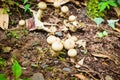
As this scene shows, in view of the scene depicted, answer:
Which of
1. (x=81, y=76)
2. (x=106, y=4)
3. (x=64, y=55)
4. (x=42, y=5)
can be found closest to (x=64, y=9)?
(x=42, y=5)

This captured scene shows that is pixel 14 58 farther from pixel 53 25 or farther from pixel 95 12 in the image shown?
pixel 95 12

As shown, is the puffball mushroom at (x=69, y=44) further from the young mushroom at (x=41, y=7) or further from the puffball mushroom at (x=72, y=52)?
the young mushroom at (x=41, y=7)

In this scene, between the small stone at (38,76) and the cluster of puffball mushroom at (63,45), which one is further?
the cluster of puffball mushroom at (63,45)

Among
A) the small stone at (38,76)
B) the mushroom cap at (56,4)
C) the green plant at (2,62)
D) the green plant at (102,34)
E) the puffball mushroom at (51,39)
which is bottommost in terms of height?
the small stone at (38,76)

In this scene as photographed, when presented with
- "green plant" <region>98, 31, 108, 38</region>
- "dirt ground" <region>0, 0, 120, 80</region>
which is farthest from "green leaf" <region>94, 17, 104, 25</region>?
"green plant" <region>98, 31, 108, 38</region>

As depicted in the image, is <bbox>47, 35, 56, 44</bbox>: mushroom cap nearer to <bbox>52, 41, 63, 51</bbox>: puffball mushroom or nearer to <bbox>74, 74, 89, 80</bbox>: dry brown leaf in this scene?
<bbox>52, 41, 63, 51</bbox>: puffball mushroom

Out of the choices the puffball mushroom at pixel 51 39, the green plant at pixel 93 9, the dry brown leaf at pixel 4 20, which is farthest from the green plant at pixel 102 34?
the dry brown leaf at pixel 4 20

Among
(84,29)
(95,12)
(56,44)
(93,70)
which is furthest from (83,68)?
(95,12)
